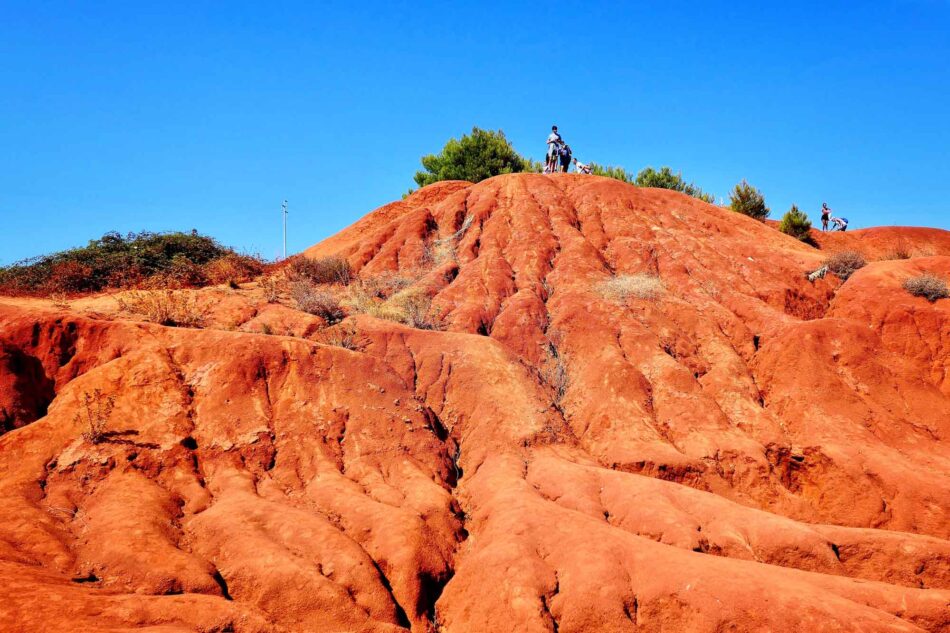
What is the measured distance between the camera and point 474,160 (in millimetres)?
39344

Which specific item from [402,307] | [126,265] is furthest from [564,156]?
[126,265]

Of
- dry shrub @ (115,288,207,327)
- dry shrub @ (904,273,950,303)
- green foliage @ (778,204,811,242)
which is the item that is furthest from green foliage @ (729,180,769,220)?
dry shrub @ (115,288,207,327)

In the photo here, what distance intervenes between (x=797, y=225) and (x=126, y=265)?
32002mm

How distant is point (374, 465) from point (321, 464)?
3.65 feet

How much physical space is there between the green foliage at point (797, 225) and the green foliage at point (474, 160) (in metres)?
16.5

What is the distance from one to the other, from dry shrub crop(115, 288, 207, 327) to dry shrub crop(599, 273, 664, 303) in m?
12.5

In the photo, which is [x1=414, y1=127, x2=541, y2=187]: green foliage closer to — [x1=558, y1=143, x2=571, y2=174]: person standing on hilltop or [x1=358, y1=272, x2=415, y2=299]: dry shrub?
[x1=558, y1=143, x2=571, y2=174]: person standing on hilltop

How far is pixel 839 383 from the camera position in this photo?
16078 millimetres

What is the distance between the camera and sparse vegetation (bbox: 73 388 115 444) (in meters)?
11.1

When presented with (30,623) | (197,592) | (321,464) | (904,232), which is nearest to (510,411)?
(321,464)

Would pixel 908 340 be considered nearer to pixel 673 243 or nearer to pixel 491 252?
pixel 673 243

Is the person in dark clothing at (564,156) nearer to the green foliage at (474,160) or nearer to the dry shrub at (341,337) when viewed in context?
the green foliage at (474,160)

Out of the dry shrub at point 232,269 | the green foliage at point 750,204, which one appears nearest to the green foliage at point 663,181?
the green foliage at point 750,204

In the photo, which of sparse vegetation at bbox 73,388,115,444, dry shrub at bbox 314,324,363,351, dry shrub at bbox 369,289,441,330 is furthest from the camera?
dry shrub at bbox 369,289,441,330
